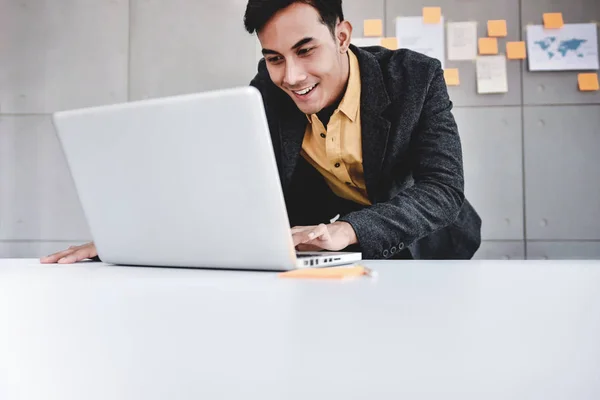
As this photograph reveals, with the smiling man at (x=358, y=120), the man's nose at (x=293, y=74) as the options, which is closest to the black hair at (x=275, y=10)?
the smiling man at (x=358, y=120)

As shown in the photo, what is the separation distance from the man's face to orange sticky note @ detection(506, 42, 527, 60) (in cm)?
123

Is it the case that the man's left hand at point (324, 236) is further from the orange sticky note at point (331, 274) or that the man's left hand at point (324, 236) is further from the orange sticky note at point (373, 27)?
the orange sticky note at point (373, 27)

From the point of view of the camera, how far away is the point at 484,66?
2.44m

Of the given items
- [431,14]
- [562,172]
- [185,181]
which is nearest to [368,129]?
[185,181]

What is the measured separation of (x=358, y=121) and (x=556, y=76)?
4.69ft

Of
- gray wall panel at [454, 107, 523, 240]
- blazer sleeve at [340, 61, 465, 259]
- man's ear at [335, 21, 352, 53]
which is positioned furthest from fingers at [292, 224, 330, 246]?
gray wall panel at [454, 107, 523, 240]

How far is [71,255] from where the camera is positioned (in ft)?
3.30

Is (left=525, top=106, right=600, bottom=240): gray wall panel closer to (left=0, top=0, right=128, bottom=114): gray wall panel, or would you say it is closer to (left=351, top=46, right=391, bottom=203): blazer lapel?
(left=351, top=46, right=391, bottom=203): blazer lapel

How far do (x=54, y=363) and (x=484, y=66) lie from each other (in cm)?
239

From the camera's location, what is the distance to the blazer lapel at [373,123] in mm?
1366

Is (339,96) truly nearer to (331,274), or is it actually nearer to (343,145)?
(343,145)

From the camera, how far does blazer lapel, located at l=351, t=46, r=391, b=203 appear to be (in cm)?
137

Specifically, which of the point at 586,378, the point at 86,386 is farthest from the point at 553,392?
the point at 86,386

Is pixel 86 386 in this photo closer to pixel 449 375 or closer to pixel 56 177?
pixel 449 375
